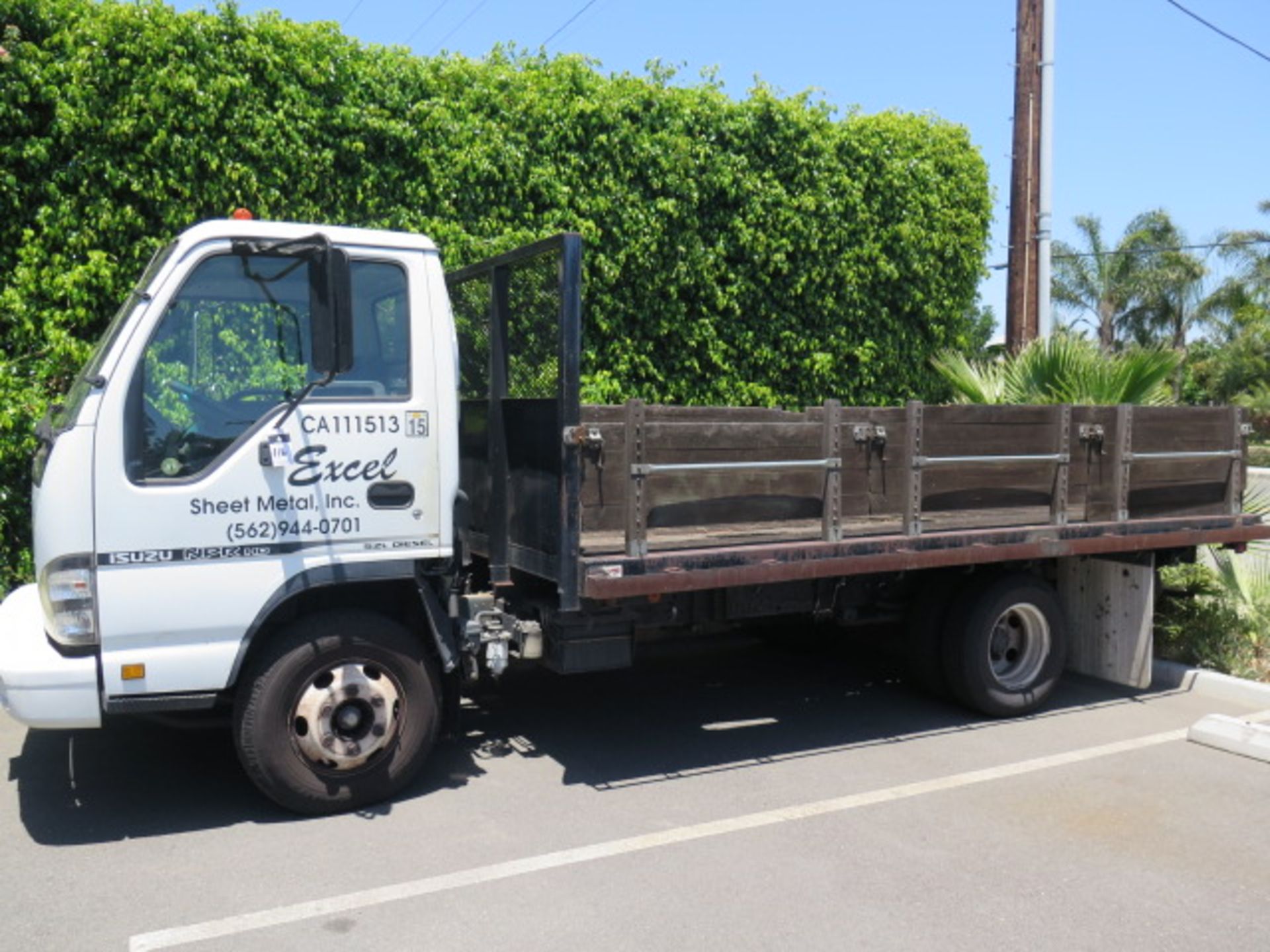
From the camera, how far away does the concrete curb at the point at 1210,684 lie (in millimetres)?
7086

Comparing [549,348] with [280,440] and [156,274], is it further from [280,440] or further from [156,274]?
[156,274]

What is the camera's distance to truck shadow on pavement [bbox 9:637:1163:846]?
509cm

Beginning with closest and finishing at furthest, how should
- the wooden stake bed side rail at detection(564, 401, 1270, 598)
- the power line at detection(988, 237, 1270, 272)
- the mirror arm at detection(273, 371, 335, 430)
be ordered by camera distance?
the mirror arm at detection(273, 371, 335, 430) < the wooden stake bed side rail at detection(564, 401, 1270, 598) < the power line at detection(988, 237, 1270, 272)

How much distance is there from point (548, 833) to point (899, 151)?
8.30 metres

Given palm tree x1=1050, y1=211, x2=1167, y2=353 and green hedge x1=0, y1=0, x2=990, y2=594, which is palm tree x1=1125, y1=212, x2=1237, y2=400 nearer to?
palm tree x1=1050, y1=211, x2=1167, y2=353

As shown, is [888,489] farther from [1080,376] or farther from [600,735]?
[1080,376]

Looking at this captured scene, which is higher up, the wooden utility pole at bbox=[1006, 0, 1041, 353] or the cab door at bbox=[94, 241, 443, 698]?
the wooden utility pole at bbox=[1006, 0, 1041, 353]

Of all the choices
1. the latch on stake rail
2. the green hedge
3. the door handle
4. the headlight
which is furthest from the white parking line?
the green hedge

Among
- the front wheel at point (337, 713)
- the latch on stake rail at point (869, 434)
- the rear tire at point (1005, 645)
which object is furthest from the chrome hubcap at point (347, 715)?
the rear tire at point (1005, 645)

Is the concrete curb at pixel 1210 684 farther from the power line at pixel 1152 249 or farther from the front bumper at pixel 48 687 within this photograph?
the power line at pixel 1152 249

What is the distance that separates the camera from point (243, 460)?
4660 millimetres

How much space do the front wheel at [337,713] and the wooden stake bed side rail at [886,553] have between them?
3.07 ft

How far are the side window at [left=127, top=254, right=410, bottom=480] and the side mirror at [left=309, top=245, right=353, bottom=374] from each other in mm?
192

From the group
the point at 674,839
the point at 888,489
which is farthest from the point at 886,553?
the point at 674,839
